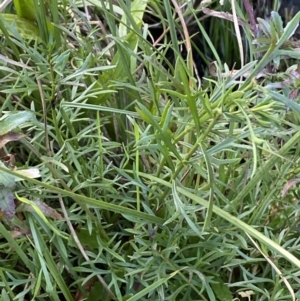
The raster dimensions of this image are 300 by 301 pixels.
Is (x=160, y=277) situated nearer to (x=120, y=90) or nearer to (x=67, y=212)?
(x=67, y=212)

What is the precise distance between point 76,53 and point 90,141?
129mm

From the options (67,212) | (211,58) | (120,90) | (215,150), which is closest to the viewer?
(215,150)

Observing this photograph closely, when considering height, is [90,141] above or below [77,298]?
above

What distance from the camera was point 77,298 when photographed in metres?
0.66

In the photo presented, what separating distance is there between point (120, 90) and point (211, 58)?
0.47m

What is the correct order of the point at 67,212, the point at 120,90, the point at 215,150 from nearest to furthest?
the point at 215,150 < the point at 67,212 < the point at 120,90

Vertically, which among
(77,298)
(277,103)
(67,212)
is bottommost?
(77,298)

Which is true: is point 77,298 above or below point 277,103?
A: below

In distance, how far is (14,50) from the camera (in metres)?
0.70

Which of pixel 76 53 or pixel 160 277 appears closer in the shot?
pixel 160 277

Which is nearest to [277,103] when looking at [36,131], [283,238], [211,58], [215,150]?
→ [215,150]

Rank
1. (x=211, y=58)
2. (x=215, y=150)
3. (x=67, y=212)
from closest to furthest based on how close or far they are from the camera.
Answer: (x=215, y=150) → (x=67, y=212) → (x=211, y=58)

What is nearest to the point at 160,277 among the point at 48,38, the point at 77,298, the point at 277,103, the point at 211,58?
the point at 77,298

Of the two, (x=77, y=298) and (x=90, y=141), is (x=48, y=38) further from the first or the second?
(x=77, y=298)
